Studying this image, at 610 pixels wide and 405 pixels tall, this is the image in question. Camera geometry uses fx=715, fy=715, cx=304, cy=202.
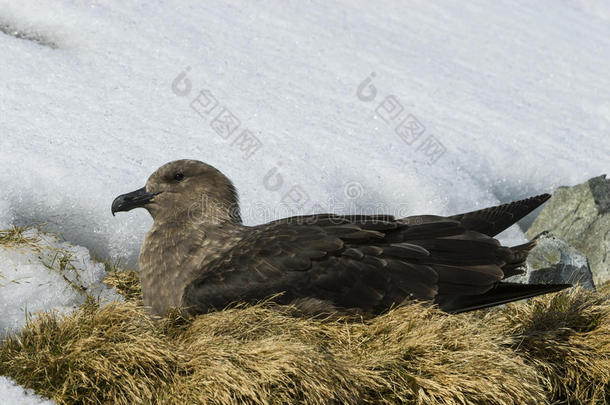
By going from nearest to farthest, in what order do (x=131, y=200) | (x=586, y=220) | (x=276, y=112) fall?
(x=131, y=200) → (x=586, y=220) → (x=276, y=112)

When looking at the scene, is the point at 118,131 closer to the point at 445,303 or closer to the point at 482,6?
the point at 445,303

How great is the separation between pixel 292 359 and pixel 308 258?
889 millimetres

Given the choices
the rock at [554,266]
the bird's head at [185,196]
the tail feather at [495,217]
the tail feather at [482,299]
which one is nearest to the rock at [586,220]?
the rock at [554,266]

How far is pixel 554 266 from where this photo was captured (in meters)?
5.95

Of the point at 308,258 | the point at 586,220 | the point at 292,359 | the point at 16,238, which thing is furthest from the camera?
the point at 586,220

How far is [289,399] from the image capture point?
12.8ft

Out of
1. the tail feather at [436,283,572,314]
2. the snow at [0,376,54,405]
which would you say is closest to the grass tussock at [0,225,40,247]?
the snow at [0,376,54,405]

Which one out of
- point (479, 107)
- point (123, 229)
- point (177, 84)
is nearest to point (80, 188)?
point (123, 229)

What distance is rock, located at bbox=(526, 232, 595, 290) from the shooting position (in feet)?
19.5

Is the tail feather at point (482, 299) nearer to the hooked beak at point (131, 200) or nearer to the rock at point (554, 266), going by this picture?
the rock at point (554, 266)

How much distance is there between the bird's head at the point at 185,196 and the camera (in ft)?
17.6

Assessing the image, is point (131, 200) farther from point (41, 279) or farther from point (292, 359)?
point (292, 359)

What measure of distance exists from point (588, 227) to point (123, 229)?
15.2 feet

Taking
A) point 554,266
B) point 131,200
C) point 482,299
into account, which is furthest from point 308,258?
point 554,266
